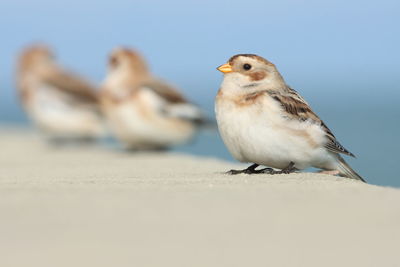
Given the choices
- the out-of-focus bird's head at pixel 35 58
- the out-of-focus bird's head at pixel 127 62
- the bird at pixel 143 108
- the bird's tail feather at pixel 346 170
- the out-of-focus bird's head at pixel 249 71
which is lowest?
the bird's tail feather at pixel 346 170

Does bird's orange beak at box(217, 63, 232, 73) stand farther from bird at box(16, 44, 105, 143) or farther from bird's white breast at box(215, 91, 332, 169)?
bird at box(16, 44, 105, 143)

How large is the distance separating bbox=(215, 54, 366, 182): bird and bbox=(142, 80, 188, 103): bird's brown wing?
507 centimetres

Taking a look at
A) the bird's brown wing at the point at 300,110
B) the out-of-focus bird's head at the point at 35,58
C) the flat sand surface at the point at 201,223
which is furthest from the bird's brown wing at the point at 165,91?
the flat sand surface at the point at 201,223

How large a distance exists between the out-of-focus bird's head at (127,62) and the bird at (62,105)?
77.7 inches

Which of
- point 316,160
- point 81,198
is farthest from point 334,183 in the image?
point 81,198

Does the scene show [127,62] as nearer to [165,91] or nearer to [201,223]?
[165,91]

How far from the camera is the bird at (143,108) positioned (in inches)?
456

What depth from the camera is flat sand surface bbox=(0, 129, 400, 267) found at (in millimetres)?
4016

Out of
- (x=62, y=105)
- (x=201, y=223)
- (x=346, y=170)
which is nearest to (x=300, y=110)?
(x=346, y=170)

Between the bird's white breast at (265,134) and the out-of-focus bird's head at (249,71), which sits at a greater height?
the out-of-focus bird's head at (249,71)

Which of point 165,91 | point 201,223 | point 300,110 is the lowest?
point 201,223

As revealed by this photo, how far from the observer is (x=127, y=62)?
39.9 feet

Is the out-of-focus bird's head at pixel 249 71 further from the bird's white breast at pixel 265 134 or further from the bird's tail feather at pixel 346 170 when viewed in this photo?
the bird's tail feather at pixel 346 170

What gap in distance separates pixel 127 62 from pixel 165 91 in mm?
844
